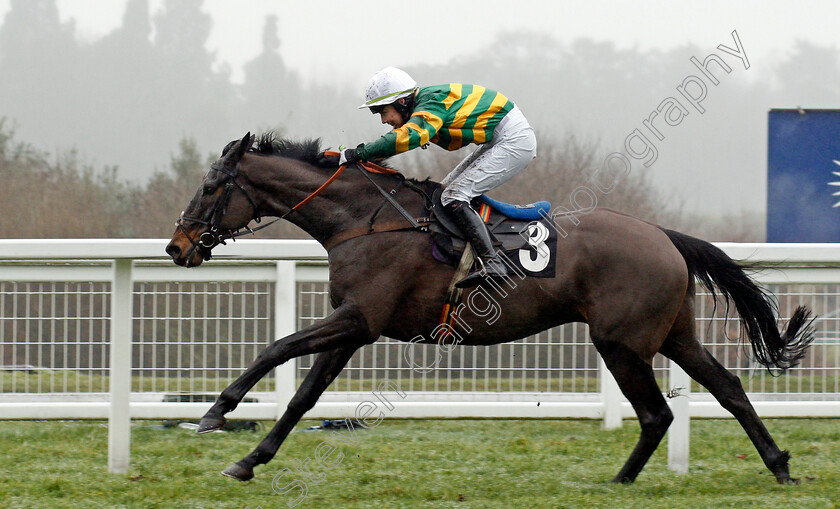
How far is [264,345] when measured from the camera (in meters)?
5.64

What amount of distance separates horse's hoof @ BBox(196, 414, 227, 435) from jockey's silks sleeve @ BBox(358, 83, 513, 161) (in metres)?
1.37

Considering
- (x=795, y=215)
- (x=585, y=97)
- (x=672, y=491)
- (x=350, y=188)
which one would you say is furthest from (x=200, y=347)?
(x=585, y=97)

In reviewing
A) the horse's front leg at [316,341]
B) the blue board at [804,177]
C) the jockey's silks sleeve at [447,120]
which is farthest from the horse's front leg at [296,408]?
the blue board at [804,177]

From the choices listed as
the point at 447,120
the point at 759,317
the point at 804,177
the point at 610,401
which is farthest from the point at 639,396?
the point at 804,177

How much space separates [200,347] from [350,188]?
5.06ft

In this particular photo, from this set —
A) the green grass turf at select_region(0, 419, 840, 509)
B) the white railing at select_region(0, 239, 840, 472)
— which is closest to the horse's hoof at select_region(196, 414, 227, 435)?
the green grass turf at select_region(0, 419, 840, 509)

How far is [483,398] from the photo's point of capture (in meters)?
5.87

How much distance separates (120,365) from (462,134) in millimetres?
1926

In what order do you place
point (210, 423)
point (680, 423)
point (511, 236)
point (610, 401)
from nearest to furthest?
point (210, 423), point (511, 236), point (680, 423), point (610, 401)

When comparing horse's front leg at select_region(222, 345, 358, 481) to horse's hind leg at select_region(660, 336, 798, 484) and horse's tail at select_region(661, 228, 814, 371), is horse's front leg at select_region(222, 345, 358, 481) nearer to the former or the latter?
horse's hind leg at select_region(660, 336, 798, 484)

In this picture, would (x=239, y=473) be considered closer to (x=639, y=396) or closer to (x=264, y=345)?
(x=264, y=345)

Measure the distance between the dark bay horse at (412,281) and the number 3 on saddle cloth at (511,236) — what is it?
6cm

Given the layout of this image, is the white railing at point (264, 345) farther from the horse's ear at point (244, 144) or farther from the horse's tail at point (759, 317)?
the horse's ear at point (244, 144)

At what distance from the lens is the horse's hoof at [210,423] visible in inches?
164
